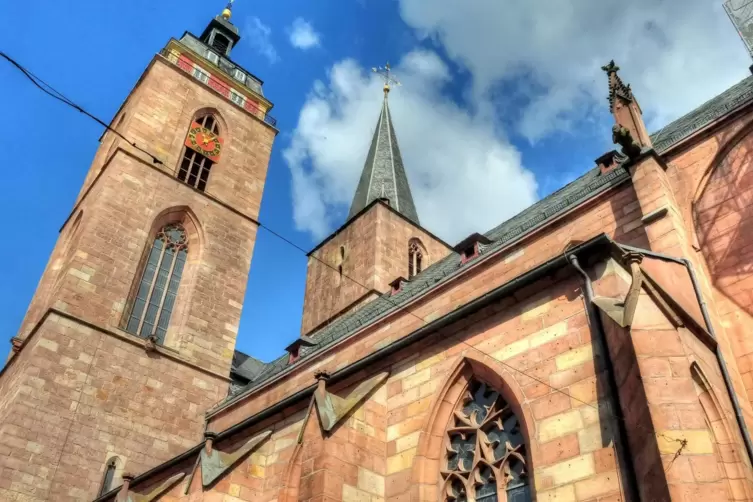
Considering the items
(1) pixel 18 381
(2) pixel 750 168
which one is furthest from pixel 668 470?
(1) pixel 18 381

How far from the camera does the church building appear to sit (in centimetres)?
597

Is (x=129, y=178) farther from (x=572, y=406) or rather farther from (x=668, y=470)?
(x=668, y=470)

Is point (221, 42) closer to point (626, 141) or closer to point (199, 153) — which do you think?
point (199, 153)

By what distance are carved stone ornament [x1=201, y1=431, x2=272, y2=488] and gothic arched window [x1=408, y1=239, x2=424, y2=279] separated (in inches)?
523

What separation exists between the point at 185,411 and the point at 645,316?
1218cm

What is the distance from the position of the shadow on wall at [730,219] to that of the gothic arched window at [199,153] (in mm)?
13780

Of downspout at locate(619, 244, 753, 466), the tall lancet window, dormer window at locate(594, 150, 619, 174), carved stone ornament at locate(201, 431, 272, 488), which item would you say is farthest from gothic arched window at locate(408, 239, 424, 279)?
downspout at locate(619, 244, 753, 466)

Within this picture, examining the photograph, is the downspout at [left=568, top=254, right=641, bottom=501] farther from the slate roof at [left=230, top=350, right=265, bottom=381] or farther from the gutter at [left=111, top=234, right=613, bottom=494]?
the slate roof at [left=230, top=350, right=265, bottom=381]

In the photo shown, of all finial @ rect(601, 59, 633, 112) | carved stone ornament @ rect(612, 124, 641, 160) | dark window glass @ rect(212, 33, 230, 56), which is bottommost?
carved stone ornament @ rect(612, 124, 641, 160)

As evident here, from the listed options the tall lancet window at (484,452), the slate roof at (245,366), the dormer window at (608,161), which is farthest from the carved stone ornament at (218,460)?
the slate roof at (245,366)

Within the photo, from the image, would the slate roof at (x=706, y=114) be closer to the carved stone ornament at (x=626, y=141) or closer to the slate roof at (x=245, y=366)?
the carved stone ornament at (x=626, y=141)

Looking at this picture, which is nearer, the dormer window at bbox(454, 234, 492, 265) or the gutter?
the gutter

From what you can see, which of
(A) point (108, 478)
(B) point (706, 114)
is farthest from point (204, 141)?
(B) point (706, 114)

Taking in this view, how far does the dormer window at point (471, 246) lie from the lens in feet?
42.5
